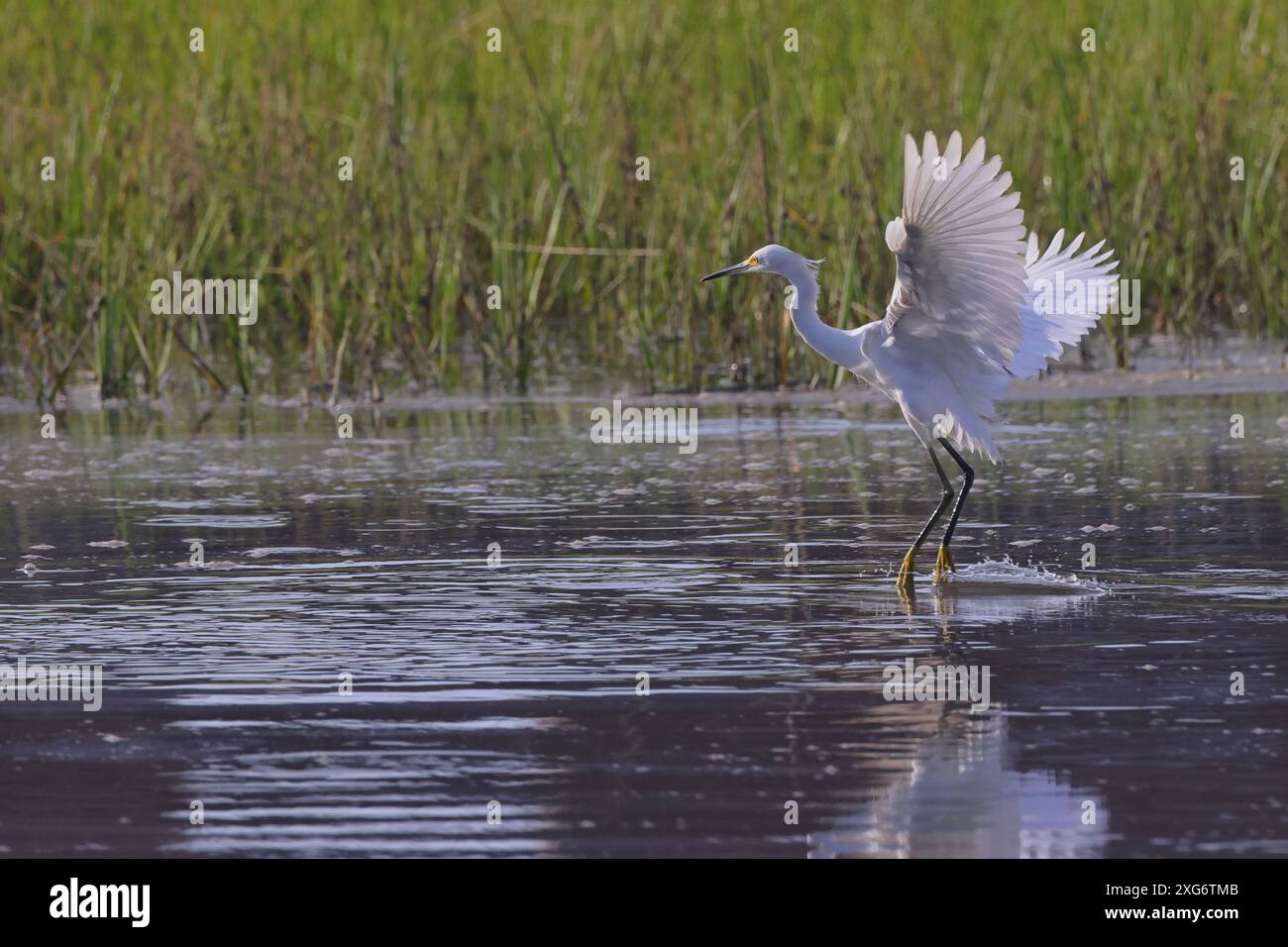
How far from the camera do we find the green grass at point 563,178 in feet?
42.3

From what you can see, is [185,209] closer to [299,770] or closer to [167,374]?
[167,374]

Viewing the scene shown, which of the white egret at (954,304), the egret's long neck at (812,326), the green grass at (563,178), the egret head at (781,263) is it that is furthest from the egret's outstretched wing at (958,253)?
the green grass at (563,178)

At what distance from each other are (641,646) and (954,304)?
6.87 feet

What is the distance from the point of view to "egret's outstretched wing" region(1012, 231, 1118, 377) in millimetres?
8836

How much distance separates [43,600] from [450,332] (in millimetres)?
6008

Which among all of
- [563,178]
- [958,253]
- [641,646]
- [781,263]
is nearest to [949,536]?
[958,253]

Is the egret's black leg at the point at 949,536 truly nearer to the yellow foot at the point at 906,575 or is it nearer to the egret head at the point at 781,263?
the yellow foot at the point at 906,575

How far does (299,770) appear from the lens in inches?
206

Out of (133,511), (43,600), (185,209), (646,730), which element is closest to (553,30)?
(185,209)


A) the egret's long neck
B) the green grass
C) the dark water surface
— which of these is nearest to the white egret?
the egret's long neck

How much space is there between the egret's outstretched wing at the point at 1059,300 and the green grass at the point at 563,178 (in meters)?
3.24

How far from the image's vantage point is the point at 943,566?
7855mm

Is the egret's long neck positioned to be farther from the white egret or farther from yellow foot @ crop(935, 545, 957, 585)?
yellow foot @ crop(935, 545, 957, 585)
